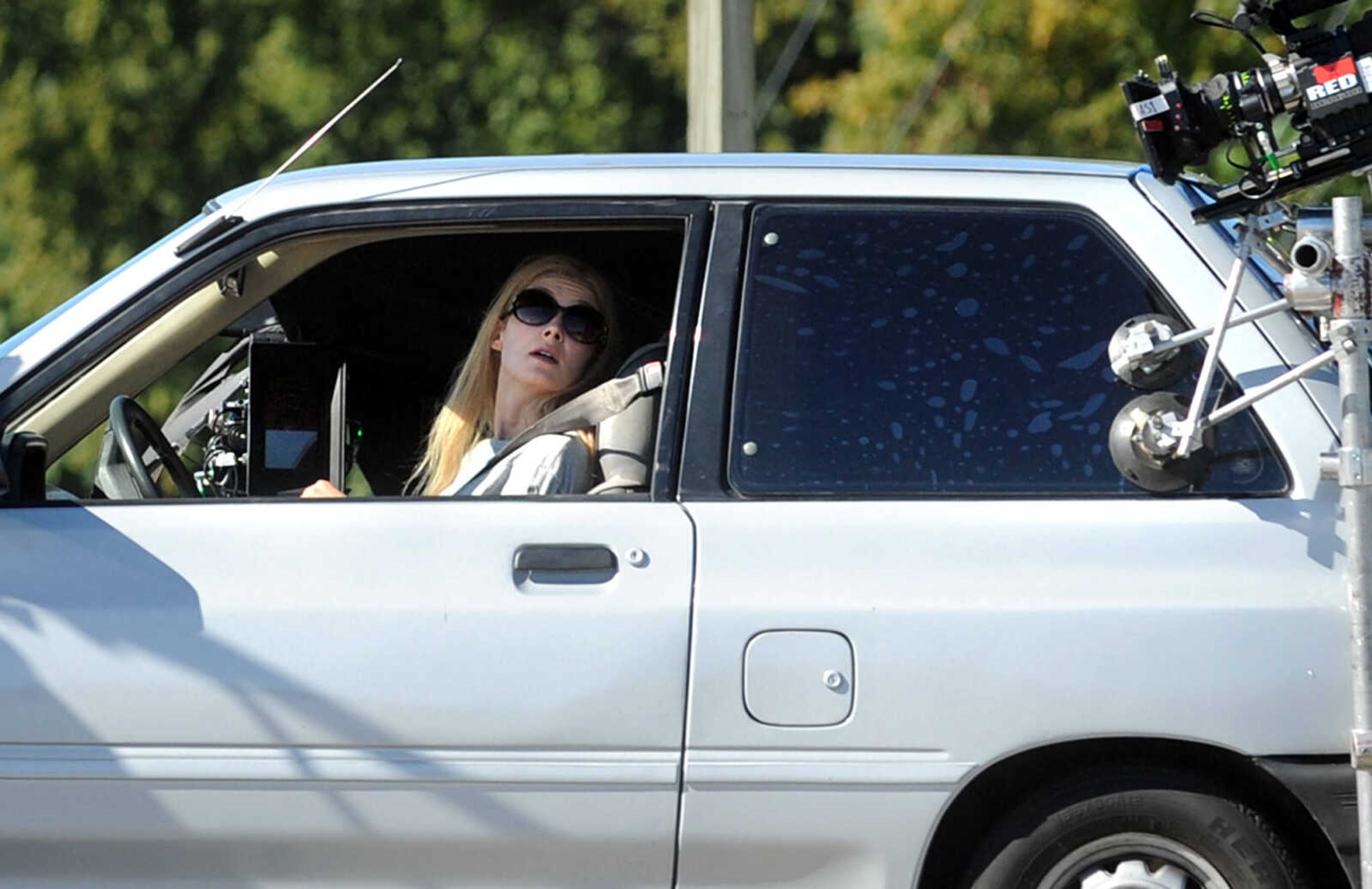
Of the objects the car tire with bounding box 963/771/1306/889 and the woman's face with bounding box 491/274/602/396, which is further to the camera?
the woman's face with bounding box 491/274/602/396

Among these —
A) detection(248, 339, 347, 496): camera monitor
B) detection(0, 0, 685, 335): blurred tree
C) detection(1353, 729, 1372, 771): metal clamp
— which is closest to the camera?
detection(1353, 729, 1372, 771): metal clamp

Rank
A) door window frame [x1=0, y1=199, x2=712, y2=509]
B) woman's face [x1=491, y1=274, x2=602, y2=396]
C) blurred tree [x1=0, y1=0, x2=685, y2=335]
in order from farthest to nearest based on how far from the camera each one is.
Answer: blurred tree [x1=0, y1=0, x2=685, y2=335]
woman's face [x1=491, y1=274, x2=602, y2=396]
door window frame [x1=0, y1=199, x2=712, y2=509]

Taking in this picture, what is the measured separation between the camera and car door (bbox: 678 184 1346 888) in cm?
341

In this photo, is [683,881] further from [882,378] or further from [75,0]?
[75,0]

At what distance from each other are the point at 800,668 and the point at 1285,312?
1.05 meters

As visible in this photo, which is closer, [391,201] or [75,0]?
[391,201]

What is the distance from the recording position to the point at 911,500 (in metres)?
3.54

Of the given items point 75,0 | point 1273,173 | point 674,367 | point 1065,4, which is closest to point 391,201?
point 674,367

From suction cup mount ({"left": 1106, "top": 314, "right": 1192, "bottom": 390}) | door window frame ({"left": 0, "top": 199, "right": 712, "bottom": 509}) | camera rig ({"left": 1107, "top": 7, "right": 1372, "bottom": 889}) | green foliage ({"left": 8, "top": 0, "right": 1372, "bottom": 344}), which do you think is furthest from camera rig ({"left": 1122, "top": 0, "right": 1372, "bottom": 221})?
green foliage ({"left": 8, "top": 0, "right": 1372, "bottom": 344})

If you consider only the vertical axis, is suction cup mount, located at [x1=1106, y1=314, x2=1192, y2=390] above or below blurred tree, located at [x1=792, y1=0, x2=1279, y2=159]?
below

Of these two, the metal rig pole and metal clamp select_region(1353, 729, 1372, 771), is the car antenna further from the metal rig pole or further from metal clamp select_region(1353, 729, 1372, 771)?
metal clamp select_region(1353, 729, 1372, 771)

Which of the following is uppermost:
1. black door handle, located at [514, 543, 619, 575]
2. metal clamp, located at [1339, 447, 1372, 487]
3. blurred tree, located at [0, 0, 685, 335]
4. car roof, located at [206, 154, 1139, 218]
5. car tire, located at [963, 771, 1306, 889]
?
blurred tree, located at [0, 0, 685, 335]

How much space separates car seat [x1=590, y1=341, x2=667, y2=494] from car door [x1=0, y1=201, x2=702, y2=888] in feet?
0.90

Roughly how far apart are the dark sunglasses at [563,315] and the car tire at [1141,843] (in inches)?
59.6
